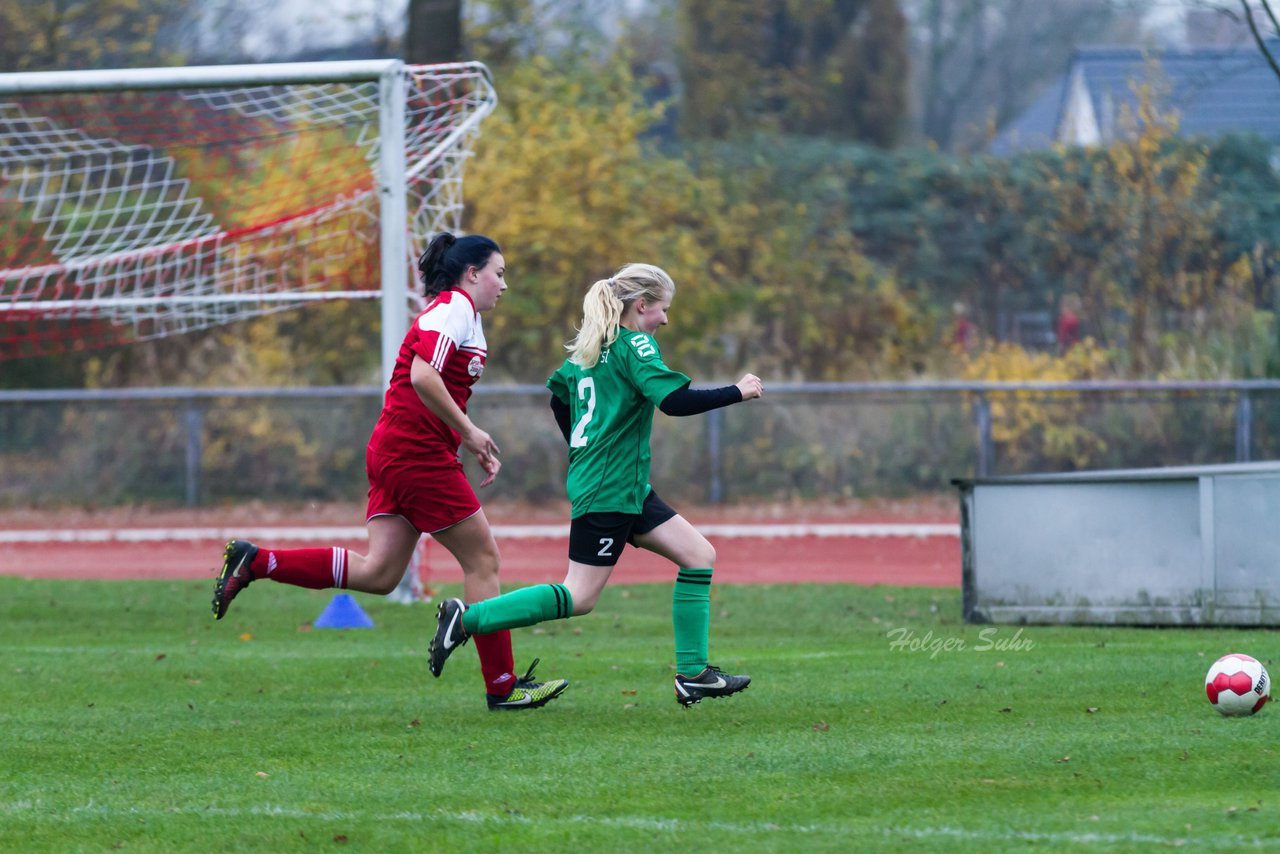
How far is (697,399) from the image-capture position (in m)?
6.03

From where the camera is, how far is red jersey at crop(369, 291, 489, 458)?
21.3 feet

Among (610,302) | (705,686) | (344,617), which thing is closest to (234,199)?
(344,617)

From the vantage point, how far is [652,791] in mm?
5055

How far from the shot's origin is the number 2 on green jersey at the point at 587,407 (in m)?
6.38

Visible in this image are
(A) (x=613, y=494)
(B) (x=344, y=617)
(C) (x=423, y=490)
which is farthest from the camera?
(B) (x=344, y=617)

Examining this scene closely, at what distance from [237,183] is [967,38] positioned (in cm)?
3198

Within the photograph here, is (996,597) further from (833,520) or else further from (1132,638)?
(833,520)

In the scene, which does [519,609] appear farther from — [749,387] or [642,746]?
[749,387]

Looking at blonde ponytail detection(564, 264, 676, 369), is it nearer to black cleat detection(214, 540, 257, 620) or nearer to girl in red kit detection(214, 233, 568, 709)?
girl in red kit detection(214, 233, 568, 709)

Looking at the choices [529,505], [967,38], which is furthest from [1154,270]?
[967,38]

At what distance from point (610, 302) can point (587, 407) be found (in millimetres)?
427

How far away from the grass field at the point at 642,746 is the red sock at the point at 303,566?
1.83 feet

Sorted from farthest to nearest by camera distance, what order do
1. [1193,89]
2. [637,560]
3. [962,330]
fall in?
1. [1193,89]
2. [962,330]
3. [637,560]

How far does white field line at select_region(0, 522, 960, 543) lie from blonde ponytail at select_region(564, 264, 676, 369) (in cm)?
1075
